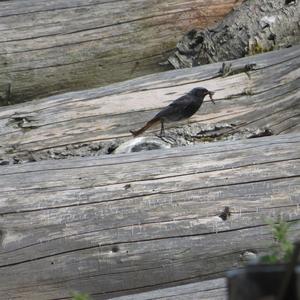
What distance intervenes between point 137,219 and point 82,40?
97.5 inches

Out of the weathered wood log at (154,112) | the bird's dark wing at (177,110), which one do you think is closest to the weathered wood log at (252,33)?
the weathered wood log at (154,112)

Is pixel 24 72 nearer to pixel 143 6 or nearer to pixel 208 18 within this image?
pixel 143 6

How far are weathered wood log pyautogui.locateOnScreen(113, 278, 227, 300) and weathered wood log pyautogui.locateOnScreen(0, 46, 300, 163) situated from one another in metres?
1.31

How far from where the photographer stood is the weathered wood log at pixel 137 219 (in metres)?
3.17

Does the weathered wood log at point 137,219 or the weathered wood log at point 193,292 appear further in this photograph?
the weathered wood log at point 137,219

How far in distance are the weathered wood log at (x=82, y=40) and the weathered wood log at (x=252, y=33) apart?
0.31 metres

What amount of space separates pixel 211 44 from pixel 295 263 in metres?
4.27

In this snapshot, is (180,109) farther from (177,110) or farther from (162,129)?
(162,129)

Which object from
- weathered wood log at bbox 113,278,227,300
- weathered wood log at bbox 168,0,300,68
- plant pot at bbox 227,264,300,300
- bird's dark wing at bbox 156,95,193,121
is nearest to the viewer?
plant pot at bbox 227,264,300,300

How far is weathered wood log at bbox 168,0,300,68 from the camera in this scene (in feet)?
17.2

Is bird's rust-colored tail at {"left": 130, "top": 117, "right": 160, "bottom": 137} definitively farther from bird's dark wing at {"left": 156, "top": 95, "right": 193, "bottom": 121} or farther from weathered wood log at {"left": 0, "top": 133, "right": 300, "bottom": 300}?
weathered wood log at {"left": 0, "top": 133, "right": 300, "bottom": 300}

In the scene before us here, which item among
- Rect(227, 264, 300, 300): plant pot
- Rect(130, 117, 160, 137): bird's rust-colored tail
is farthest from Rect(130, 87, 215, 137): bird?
Rect(227, 264, 300, 300): plant pot

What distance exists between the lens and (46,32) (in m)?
5.49

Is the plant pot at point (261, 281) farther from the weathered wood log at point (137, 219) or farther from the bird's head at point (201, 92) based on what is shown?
the bird's head at point (201, 92)
